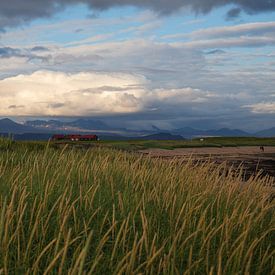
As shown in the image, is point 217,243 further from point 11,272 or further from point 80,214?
point 11,272

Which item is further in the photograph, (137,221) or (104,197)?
(104,197)

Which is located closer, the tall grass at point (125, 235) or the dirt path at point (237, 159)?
the tall grass at point (125, 235)

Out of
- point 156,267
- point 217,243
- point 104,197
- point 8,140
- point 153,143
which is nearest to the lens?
point 156,267

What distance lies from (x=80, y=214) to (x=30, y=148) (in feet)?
42.1

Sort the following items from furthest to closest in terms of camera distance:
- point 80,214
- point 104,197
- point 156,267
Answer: point 104,197
point 80,214
point 156,267

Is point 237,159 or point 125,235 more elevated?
point 125,235

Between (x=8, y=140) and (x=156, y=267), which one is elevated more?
(x=8, y=140)

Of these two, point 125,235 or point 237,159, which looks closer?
point 125,235

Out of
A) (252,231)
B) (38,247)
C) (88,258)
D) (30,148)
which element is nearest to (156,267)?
(88,258)

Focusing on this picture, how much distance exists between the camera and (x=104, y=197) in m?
6.75

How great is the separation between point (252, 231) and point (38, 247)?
295 cm

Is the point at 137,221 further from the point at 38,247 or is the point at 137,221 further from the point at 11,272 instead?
the point at 11,272

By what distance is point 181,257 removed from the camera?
4.54 meters

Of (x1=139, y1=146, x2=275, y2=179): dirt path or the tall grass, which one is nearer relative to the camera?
the tall grass
